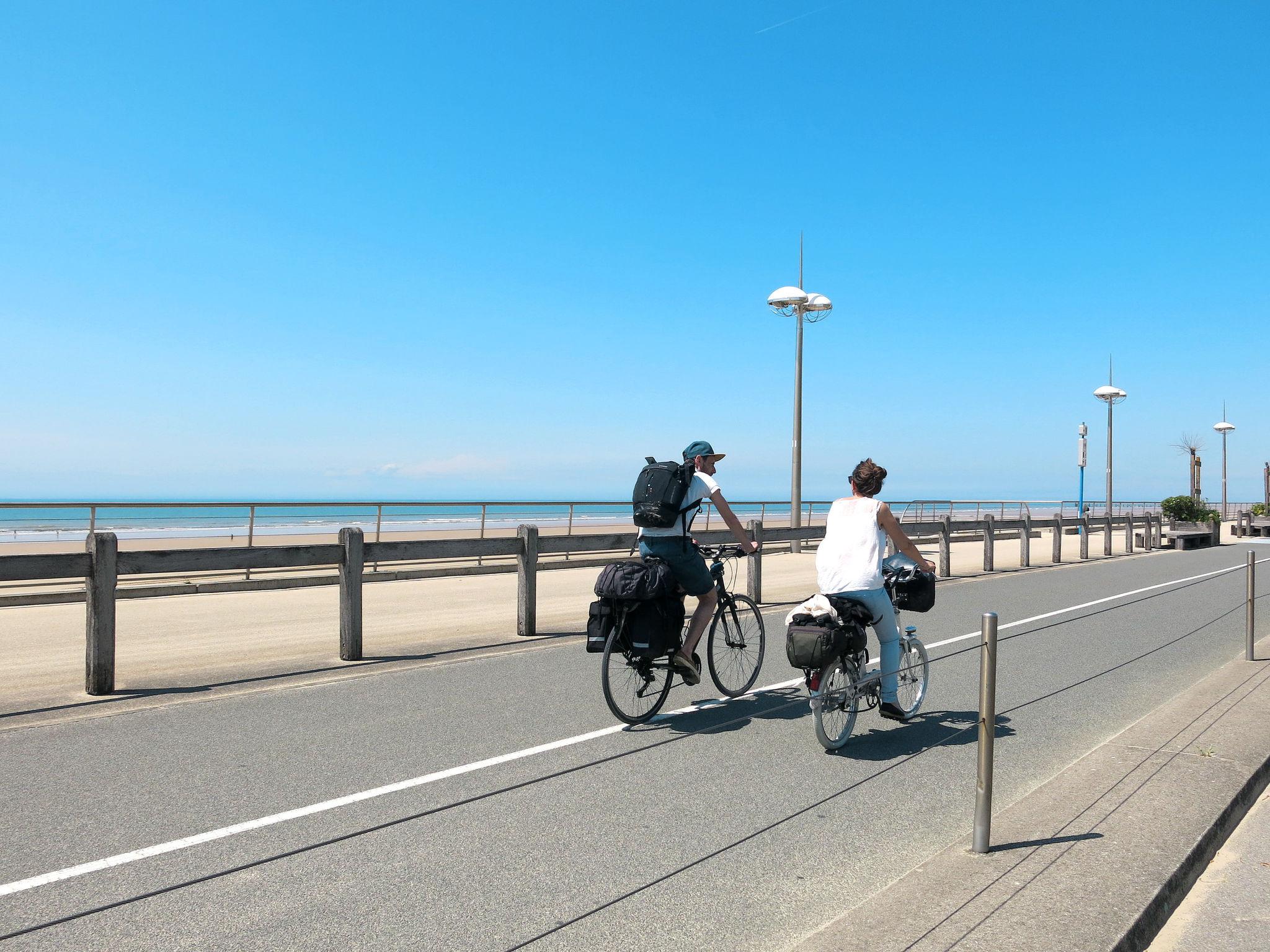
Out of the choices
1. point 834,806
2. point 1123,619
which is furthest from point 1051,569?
point 834,806

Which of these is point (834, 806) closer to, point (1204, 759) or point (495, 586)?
point (1204, 759)

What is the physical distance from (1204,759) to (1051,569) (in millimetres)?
16293

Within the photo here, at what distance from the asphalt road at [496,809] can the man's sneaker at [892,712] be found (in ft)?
0.38

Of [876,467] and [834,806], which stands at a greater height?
[876,467]

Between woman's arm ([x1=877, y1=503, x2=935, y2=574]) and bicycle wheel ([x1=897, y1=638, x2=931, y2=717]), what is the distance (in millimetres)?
560

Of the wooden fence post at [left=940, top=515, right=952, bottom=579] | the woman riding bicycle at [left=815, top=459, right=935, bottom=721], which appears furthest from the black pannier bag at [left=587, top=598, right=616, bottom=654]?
the wooden fence post at [left=940, top=515, right=952, bottom=579]

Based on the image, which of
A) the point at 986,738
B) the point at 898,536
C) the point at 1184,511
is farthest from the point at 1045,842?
the point at 1184,511

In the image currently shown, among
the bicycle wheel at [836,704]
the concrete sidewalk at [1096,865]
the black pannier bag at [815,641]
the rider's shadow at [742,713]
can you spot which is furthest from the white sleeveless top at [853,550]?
the concrete sidewalk at [1096,865]

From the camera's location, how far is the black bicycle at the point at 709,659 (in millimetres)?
6430

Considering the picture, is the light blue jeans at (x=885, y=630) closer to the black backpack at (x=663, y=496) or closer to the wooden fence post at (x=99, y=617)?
the black backpack at (x=663, y=496)

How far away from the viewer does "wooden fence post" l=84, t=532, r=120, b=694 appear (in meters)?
7.34

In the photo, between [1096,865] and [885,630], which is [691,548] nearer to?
[885,630]

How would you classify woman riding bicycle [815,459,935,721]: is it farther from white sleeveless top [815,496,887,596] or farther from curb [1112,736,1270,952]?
curb [1112,736,1270,952]

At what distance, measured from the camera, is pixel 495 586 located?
675 inches
